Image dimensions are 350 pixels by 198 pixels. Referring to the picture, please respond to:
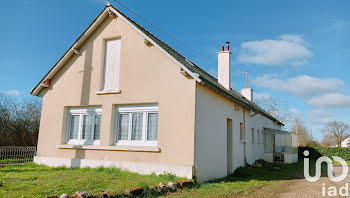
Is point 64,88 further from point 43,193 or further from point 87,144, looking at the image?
point 43,193

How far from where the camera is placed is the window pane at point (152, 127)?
1087 centimetres

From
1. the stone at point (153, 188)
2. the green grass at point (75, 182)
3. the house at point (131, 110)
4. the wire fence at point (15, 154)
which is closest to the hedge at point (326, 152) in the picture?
the house at point (131, 110)

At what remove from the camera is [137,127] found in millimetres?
11250

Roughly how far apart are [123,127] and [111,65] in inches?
115

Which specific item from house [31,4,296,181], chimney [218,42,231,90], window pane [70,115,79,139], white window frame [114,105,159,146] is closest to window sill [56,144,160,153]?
house [31,4,296,181]

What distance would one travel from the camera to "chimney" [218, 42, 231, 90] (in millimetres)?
15945

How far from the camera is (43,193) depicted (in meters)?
6.99

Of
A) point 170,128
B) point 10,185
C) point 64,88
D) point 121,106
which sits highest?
point 64,88

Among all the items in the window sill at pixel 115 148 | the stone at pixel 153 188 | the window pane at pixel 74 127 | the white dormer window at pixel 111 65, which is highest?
the white dormer window at pixel 111 65

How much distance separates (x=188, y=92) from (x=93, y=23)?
18.8 ft

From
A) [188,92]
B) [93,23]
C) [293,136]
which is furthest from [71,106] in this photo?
[293,136]

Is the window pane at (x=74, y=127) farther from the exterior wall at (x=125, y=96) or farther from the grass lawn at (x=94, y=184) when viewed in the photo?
the grass lawn at (x=94, y=184)

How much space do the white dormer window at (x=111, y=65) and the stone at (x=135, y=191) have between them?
561 centimetres

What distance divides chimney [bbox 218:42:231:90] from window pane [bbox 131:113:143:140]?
6829mm
